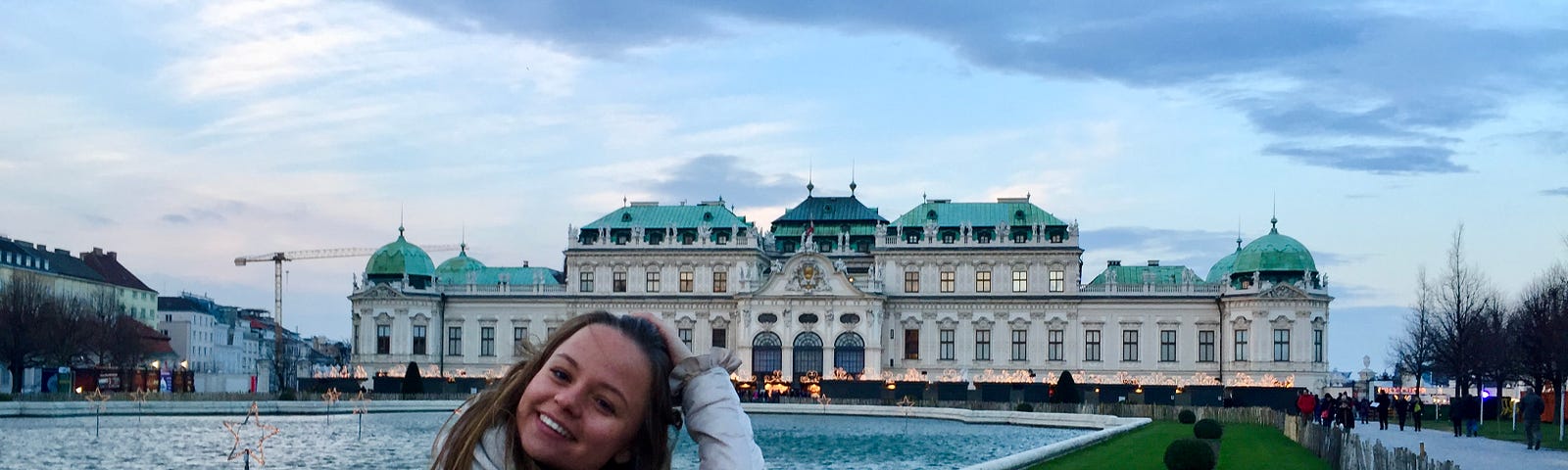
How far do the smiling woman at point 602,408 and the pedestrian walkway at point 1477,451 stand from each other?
2600 cm

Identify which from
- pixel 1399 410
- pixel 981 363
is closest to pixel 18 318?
pixel 981 363

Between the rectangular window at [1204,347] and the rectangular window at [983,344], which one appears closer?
the rectangular window at [1204,347]

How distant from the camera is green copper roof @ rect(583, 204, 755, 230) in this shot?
108 meters

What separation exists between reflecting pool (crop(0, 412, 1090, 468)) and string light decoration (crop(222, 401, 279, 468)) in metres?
0.30

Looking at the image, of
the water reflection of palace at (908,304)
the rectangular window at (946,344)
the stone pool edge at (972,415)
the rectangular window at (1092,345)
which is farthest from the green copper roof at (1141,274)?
the stone pool edge at (972,415)

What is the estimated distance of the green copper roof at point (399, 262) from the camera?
10956 centimetres

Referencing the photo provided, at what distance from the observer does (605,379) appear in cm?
417

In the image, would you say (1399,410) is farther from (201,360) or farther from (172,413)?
(201,360)

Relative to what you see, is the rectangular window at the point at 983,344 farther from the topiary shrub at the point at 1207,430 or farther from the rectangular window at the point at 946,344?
the topiary shrub at the point at 1207,430

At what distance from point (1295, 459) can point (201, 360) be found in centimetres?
12880

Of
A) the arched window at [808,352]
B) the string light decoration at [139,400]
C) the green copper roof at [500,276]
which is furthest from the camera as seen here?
the green copper roof at [500,276]

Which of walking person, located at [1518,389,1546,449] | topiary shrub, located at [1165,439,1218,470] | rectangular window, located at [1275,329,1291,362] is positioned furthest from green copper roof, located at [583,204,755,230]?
topiary shrub, located at [1165,439,1218,470]

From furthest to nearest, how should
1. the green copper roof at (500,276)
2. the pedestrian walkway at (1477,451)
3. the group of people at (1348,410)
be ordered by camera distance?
the green copper roof at (500,276) → the group of people at (1348,410) → the pedestrian walkway at (1477,451)

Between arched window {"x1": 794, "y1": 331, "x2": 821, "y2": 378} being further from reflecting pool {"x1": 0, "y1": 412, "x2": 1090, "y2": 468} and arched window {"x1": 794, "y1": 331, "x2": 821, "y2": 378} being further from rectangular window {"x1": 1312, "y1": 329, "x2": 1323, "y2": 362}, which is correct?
reflecting pool {"x1": 0, "y1": 412, "x2": 1090, "y2": 468}
